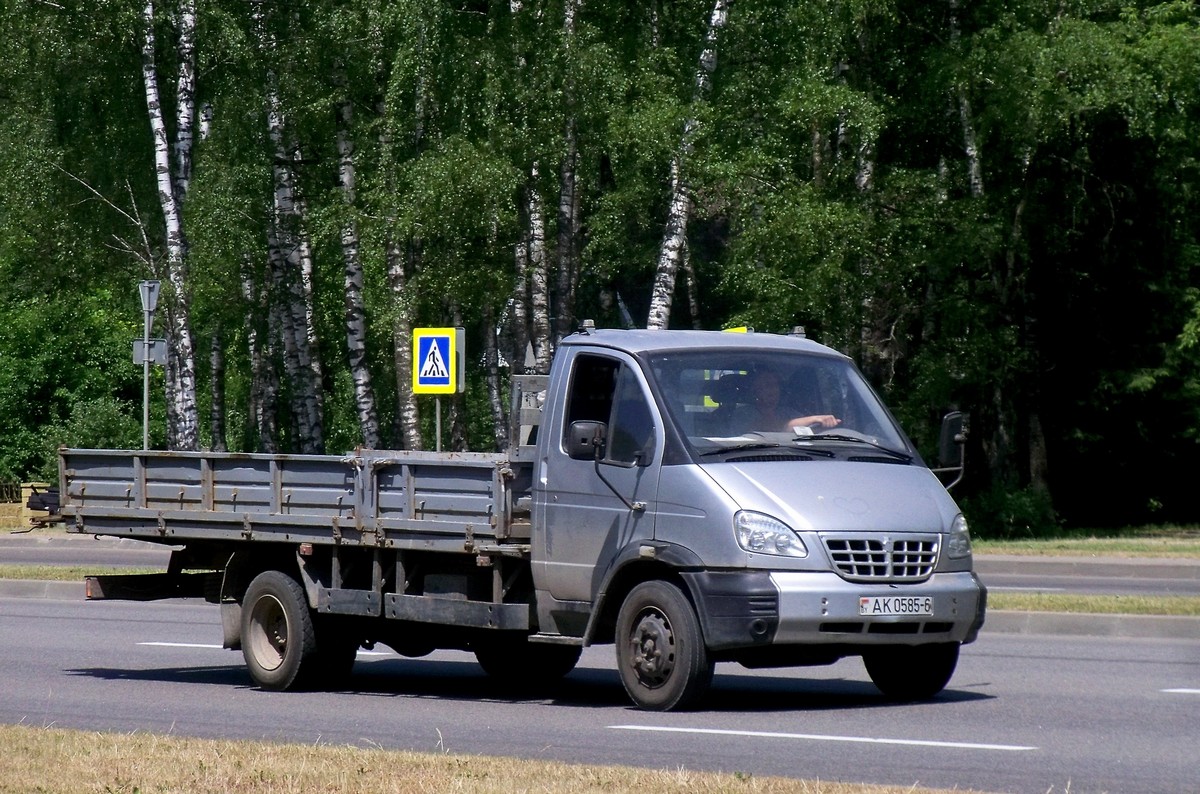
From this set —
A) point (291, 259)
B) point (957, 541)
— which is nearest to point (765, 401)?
point (957, 541)

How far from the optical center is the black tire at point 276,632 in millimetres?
12070

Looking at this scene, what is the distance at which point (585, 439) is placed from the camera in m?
10.3

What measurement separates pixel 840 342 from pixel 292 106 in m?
10.2

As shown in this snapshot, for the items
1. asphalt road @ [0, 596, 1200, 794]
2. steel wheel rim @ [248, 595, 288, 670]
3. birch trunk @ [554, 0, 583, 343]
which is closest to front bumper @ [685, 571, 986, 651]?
asphalt road @ [0, 596, 1200, 794]

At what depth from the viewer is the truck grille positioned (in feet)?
32.1

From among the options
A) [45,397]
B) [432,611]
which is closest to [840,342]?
[432,611]

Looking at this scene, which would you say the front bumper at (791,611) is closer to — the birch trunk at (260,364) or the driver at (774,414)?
the driver at (774,414)

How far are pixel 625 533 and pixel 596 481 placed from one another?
1.35 feet

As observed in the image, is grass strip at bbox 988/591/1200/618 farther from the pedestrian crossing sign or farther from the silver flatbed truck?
the pedestrian crossing sign

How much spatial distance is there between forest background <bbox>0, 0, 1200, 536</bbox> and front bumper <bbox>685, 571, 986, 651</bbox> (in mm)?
18181

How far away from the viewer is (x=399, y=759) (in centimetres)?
800

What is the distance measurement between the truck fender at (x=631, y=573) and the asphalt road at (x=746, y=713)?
1.66 feet

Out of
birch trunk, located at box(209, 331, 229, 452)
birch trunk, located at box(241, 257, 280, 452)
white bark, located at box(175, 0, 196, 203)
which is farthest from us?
birch trunk, located at box(209, 331, 229, 452)

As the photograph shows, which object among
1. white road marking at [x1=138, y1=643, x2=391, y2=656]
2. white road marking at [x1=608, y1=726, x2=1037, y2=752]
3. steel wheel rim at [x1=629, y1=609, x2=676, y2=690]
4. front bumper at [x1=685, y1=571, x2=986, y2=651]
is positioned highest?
front bumper at [x1=685, y1=571, x2=986, y2=651]
